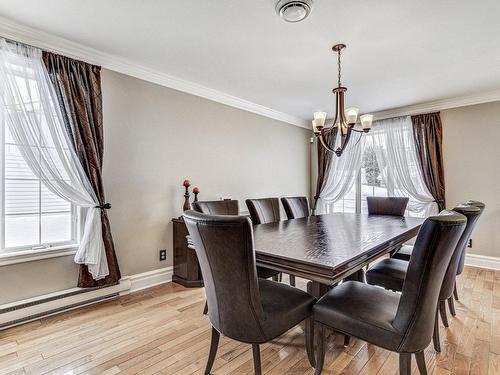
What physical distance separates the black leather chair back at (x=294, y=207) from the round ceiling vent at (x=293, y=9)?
1938 millimetres

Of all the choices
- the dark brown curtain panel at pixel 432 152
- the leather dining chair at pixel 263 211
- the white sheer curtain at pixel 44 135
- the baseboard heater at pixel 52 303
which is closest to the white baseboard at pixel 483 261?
the dark brown curtain panel at pixel 432 152

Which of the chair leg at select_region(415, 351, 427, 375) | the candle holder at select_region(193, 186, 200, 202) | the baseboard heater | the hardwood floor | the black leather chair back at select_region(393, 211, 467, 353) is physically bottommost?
the hardwood floor

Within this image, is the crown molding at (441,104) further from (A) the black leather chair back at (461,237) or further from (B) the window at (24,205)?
(B) the window at (24,205)

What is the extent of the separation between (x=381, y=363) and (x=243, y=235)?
141 centimetres

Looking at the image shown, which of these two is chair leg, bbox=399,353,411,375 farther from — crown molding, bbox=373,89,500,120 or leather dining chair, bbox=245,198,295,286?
crown molding, bbox=373,89,500,120

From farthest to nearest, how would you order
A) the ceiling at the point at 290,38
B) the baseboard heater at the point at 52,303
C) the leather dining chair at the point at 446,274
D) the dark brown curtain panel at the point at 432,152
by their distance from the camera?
the dark brown curtain panel at the point at 432,152 < the baseboard heater at the point at 52,303 < the ceiling at the point at 290,38 < the leather dining chair at the point at 446,274

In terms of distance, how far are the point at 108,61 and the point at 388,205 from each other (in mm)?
3710

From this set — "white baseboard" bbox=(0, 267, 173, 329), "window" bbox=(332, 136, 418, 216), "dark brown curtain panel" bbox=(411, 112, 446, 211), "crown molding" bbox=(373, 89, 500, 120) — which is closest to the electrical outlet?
"white baseboard" bbox=(0, 267, 173, 329)

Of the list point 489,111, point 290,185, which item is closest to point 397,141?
point 489,111

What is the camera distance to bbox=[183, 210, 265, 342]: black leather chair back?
4.09 feet

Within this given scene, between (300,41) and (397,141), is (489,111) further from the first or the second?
(300,41)

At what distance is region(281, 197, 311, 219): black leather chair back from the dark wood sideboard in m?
1.20

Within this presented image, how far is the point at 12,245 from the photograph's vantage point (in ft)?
7.59

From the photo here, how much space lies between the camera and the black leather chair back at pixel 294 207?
3.35 meters
